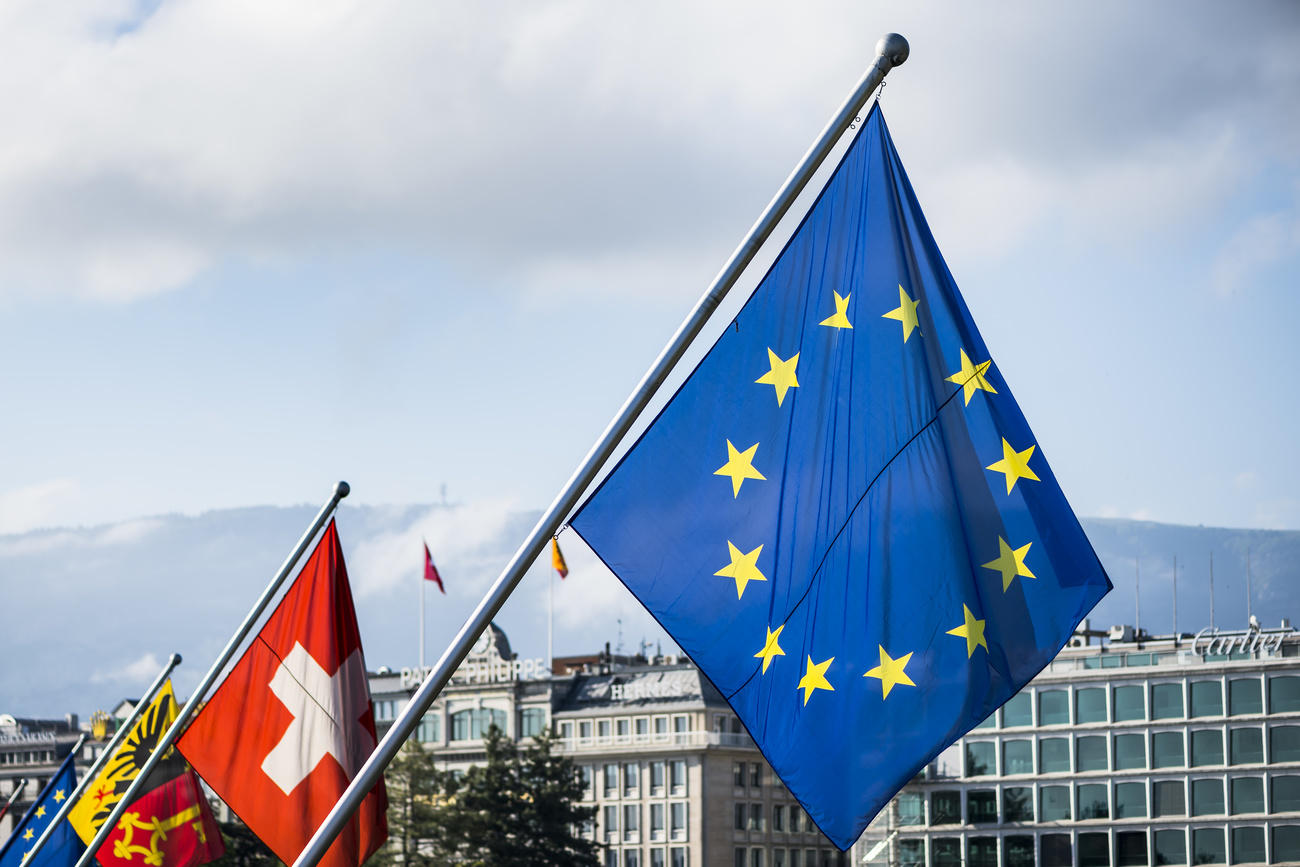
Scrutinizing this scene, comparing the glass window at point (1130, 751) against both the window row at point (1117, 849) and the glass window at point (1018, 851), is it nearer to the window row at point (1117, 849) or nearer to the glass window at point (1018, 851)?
the window row at point (1117, 849)

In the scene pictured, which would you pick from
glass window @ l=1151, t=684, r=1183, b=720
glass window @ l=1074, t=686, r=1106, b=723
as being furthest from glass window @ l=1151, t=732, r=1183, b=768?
glass window @ l=1074, t=686, r=1106, b=723

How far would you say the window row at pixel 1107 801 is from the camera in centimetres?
12275

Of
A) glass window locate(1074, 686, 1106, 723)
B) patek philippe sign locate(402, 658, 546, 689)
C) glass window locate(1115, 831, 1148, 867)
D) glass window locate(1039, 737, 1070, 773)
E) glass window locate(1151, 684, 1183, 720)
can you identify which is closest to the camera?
glass window locate(1115, 831, 1148, 867)

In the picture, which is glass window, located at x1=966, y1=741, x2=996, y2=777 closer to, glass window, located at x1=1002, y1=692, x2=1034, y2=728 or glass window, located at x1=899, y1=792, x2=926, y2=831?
glass window, located at x1=1002, y1=692, x2=1034, y2=728

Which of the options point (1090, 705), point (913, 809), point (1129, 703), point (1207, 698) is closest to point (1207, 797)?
point (1207, 698)

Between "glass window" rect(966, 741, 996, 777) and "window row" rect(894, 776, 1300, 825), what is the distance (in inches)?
51.8

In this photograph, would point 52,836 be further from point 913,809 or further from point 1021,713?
point 913,809

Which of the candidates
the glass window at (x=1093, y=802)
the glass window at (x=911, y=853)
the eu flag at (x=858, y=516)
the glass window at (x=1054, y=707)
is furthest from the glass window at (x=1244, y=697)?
the eu flag at (x=858, y=516)

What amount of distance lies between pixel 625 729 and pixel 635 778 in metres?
3.64

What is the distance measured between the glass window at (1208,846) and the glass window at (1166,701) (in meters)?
7.42

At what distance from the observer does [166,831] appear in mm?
28984

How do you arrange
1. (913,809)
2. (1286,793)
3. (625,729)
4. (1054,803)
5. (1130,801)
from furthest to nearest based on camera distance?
(625,729) < (913,809) < (1054,803) < (1130,801) < (1286,793)

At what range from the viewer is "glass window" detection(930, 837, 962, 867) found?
132500mm

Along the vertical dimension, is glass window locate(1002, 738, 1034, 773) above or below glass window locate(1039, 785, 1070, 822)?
above
